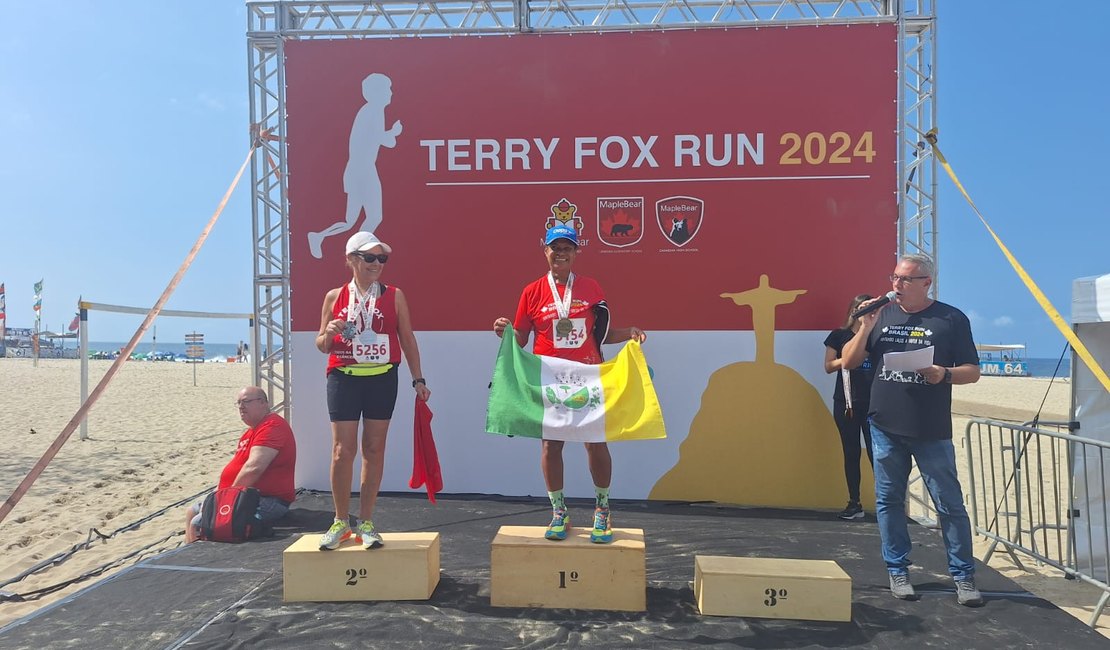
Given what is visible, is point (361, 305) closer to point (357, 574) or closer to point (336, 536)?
point (336, 536)

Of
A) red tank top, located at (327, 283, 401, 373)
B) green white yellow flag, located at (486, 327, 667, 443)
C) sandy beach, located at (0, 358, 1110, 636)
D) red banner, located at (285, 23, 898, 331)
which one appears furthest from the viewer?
red banner, located at (285, 23, 898, 331)

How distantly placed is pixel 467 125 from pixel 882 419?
11.9 feet

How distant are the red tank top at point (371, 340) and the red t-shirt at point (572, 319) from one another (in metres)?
0.69

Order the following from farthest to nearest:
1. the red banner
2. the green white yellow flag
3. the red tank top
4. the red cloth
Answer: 1. the red banner
2. the red cloth
3. the green white yellow flag
4. the red tank top

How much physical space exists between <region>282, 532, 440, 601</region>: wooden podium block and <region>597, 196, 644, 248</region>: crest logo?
2783 mm

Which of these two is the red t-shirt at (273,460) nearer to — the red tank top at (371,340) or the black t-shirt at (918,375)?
the red tank top at (371,340)

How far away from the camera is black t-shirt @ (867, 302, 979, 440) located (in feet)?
9.48

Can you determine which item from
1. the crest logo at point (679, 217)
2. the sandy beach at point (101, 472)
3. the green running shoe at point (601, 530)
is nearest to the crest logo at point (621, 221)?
the crest logo at point (679, 217)

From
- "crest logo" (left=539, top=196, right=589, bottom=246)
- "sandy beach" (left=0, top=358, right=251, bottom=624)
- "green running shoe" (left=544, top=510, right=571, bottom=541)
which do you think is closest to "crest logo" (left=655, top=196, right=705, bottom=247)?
"crest logo" (left=539, top=196, right=589, bottom=246)

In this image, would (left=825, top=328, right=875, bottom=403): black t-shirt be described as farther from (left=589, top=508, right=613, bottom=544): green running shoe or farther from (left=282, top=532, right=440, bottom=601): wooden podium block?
(left=282, top=532, right=440, bottom=601): wooden podium block

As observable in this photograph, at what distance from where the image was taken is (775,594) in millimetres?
2820

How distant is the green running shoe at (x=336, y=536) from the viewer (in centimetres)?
299

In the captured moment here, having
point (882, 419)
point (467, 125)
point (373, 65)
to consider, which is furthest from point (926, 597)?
point (373, 65)

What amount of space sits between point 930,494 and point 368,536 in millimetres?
2676
